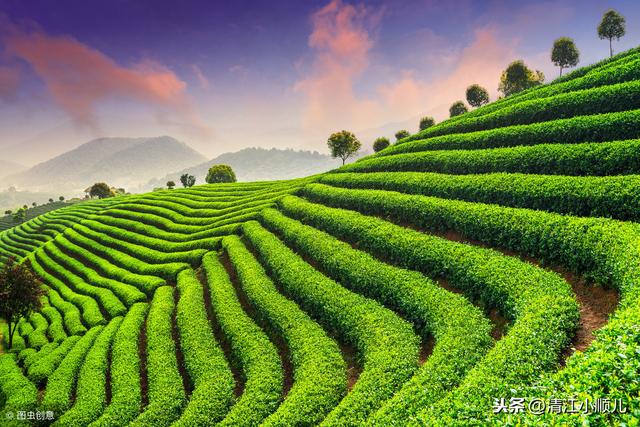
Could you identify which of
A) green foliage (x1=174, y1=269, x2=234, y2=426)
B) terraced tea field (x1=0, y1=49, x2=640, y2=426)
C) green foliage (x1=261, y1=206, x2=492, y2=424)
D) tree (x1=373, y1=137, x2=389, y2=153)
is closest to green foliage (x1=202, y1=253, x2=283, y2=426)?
terraced tea field (x1=0, y1=49, x2=640, y2=426)

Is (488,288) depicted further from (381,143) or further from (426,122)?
(381,143)

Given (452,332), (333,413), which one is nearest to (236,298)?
(333,413)

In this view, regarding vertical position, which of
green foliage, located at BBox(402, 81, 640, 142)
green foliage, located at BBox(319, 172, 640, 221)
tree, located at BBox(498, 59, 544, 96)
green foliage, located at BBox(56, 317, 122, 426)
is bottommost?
green foliage, located at BBox(56, 317, 122, 426)

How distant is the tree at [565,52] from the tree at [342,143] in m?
44.9

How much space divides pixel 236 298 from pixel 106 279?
2103 cm

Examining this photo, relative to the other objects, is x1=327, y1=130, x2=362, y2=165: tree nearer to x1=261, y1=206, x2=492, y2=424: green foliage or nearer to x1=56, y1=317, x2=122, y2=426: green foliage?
x1=261, y1=206, x2=492, y2=424: green foliage

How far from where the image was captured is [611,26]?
61250 millimetres

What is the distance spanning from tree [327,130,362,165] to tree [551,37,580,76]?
44.9m

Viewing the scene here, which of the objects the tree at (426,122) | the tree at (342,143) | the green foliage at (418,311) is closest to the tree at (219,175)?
the tree at (342,143)

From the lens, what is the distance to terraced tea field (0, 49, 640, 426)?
10.8m

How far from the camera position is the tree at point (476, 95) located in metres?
74.2

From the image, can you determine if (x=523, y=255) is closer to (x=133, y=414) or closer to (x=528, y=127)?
(x=528, y=127)

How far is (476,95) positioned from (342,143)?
32.5 meters

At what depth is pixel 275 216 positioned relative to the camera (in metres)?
36.1
